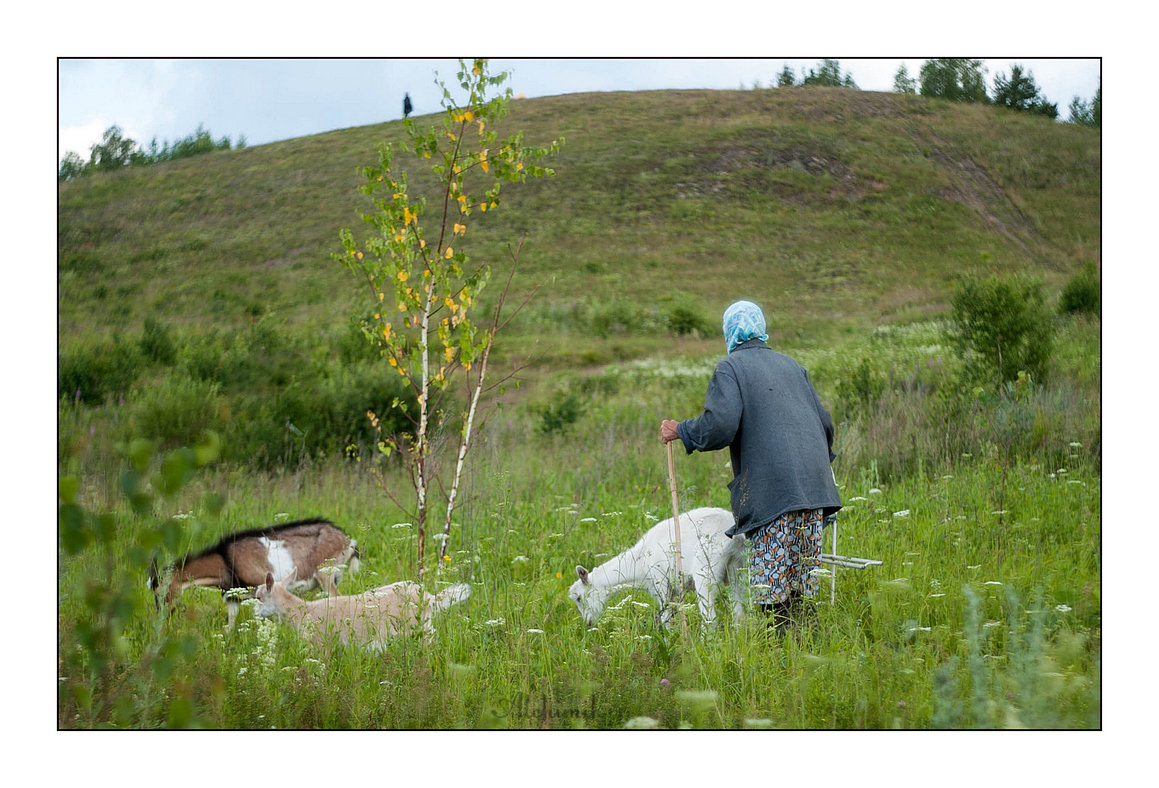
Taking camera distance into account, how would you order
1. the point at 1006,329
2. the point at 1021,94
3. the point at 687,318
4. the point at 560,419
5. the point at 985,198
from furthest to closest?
the point at 687,318
the point at 985,198
the point at 560,419
the point at 1006,329
the point at 1021,94

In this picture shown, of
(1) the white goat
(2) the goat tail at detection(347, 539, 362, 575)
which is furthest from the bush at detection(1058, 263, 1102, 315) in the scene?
(2) the goat tail at detection(347, 539, 362, 575)

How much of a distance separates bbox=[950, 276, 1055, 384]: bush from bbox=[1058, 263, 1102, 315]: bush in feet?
0.63

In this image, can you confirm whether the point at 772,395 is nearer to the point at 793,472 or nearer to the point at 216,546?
the point at 793,472

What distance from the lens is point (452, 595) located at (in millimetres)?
4102

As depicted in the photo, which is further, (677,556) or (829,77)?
(829,77)

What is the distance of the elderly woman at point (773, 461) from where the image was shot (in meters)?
3.63

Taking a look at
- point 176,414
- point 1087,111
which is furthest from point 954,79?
point 176,414

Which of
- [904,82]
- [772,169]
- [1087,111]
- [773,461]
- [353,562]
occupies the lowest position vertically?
[353,562]

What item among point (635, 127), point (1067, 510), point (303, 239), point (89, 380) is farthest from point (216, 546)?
point (303, 239)

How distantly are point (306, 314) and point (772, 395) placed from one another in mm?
17267

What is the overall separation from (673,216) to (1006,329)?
1573 cm

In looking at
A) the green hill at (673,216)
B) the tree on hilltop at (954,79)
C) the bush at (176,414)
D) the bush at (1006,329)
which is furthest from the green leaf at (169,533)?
the bush at (1006,329)

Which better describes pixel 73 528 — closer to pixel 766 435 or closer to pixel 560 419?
pixel 766 435

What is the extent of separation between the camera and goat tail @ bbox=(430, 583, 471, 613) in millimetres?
3994
